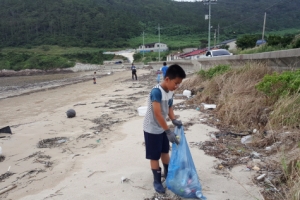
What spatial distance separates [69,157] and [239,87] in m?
4.41

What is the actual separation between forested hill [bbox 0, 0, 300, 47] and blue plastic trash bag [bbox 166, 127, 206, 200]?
86512 millimetres

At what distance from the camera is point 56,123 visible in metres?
7.65

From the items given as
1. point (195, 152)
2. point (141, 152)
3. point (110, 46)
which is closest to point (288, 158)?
point (195, 152)

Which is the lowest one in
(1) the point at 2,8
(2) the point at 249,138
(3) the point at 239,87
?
(2) the point at 249,138

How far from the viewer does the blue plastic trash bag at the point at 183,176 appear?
2.93 m

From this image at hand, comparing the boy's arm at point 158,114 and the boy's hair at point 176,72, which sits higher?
Answer: the boy's hair at point 176,72

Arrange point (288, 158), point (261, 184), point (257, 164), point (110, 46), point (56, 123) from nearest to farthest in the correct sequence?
1. point (261, 184)
2. point (288, 158)
3. point (257, 164)
4. point (56, 123)
5. point (110, 46)

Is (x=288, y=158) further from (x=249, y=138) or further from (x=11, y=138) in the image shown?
(x=11, y=138)

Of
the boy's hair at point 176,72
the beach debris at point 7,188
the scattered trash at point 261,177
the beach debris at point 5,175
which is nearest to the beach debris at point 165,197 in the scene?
the scattered trash at point 261,177

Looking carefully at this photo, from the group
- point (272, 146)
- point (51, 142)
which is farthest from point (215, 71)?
point (51, 142)

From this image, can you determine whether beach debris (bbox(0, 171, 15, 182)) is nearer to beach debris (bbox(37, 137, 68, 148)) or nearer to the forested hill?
beach debris (bbox(37, 137, 68, 148))

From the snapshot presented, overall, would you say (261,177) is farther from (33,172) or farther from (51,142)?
(51,142)

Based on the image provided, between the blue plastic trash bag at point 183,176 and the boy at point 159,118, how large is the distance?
14 centimetres

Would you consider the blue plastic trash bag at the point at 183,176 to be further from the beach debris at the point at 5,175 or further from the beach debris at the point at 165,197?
the beach debris at the point at 5,175
